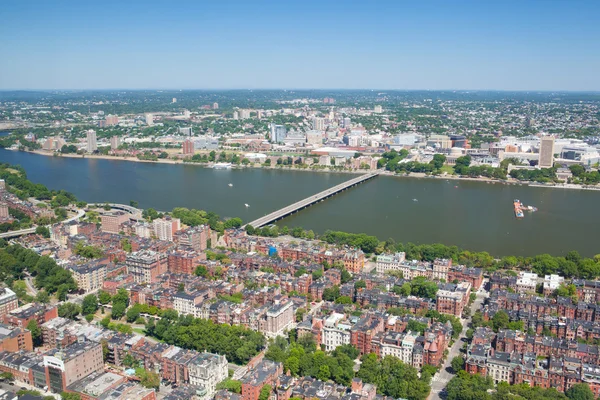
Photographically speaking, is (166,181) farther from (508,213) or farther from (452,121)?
(452,121)

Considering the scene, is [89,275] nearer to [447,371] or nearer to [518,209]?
[447,371]

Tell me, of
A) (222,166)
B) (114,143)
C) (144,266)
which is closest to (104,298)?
(144,266)

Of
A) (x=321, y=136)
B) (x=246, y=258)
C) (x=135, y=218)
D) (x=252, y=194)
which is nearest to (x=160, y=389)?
(x=246, y=258)

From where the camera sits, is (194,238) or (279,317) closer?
(279,317)

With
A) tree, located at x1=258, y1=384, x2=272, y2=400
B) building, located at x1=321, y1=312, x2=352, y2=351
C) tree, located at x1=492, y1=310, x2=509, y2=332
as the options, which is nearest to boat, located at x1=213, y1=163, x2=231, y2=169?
building, located at x1=321, y1=312, x2=352, y2=351

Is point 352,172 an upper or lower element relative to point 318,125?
lower

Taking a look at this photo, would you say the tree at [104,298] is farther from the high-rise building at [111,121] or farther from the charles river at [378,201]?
the high-rise building at [111,121]

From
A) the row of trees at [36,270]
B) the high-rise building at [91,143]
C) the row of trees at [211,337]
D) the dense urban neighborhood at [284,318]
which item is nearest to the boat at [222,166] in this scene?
the high-rise building at [91,143]
